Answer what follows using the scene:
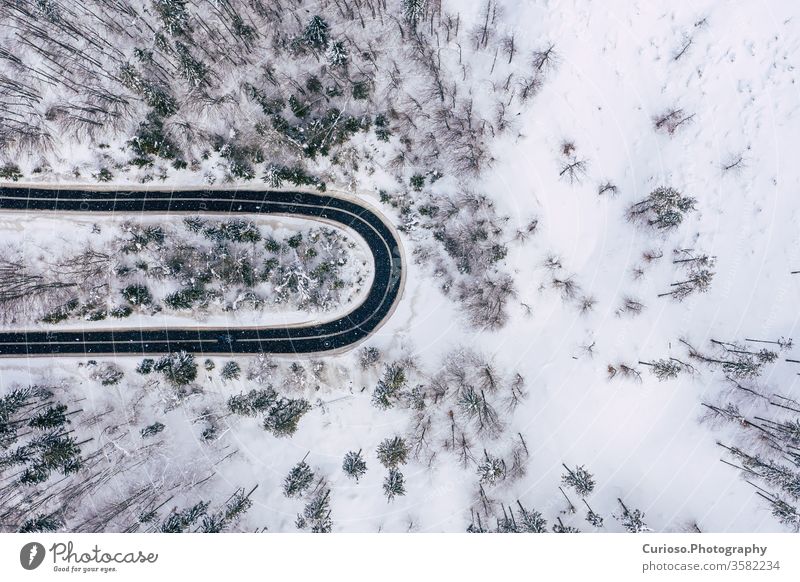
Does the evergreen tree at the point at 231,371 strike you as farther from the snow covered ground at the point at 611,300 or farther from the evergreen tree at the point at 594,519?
the evergreen tree at the point at 594,519

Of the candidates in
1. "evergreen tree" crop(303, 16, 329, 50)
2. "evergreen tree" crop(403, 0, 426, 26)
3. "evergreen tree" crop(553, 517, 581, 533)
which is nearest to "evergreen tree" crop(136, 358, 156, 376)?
"evergreen tree" crop(303, 16, 329, 50)

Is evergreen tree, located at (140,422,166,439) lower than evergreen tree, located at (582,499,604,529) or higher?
higher

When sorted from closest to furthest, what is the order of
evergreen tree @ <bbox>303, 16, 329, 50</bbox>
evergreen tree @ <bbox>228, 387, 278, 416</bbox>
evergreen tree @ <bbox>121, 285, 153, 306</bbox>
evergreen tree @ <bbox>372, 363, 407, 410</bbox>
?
evergreen tree @ <bbox>303, 16, 329, 50</bbox> < evergreen tree @ <bbox>372, 363, 407, 410</bbox> < evergreen tree @ <bbox>121, 285, 153, 306</bbox> < evergreen tree @ <bbox>228, 387, 278, 416</bbox>

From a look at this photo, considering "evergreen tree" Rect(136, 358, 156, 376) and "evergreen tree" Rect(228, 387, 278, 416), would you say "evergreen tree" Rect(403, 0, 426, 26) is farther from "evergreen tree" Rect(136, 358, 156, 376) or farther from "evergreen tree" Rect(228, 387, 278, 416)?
"evergreen tree" Rect(136, 358, 156, 376)

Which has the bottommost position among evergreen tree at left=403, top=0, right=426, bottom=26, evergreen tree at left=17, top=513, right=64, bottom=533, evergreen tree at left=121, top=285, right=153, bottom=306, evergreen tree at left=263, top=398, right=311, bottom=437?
evergreen tree at left=17, top=513, right=64, bottom=533

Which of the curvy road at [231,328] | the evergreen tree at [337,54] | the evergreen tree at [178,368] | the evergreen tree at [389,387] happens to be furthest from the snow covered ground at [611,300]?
the evergreen tree at [337,54]

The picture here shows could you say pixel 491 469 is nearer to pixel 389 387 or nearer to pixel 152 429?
pixel 389 387

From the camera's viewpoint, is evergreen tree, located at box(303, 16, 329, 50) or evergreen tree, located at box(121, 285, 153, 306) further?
evergreen tree, located at box(121, 285, 153, 306)
